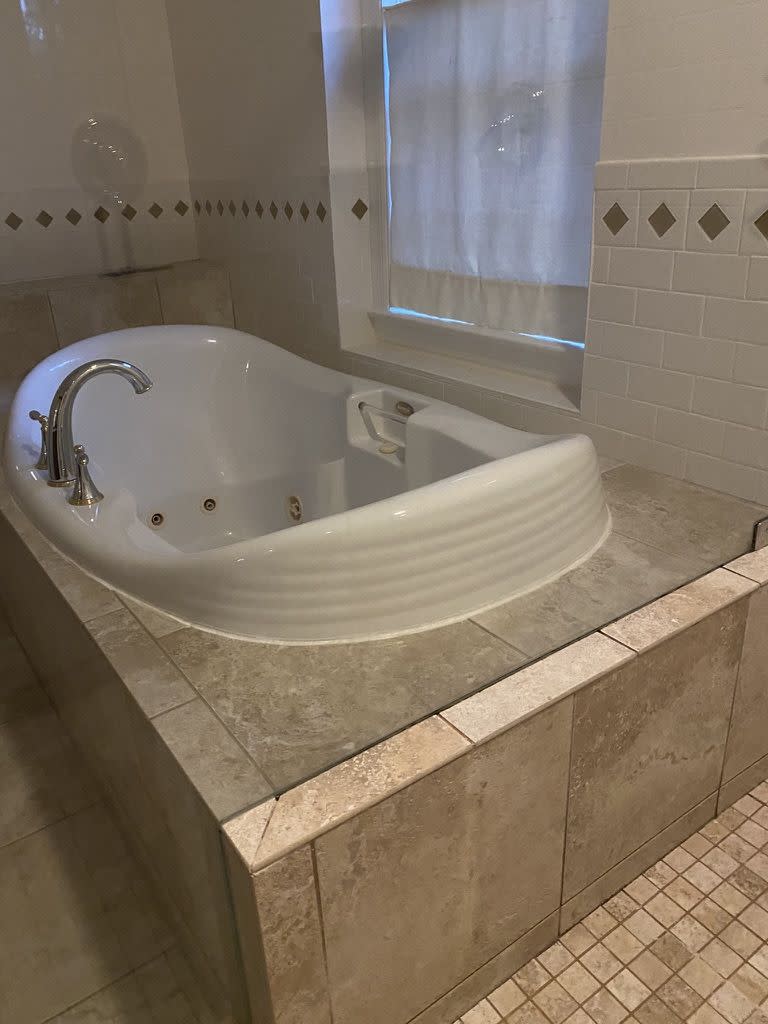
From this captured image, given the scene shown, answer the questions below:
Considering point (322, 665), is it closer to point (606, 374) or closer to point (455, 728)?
point (455, 728)

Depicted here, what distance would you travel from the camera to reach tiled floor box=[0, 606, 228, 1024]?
1.23m

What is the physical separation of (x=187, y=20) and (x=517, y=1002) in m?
3.17

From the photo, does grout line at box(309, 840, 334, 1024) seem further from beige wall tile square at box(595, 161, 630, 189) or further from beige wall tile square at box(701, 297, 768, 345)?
beige wall tile square at box(595, 161, 630, 189)

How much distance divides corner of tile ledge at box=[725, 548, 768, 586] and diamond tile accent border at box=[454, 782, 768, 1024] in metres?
0.46

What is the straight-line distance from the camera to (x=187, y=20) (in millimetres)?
2951

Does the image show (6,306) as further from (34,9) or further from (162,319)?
(34,9)

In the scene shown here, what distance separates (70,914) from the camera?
139 centimetres

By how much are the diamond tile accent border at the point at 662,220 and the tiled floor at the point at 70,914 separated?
1.58 m

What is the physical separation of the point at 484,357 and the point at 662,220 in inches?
28.7

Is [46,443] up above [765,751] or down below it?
above

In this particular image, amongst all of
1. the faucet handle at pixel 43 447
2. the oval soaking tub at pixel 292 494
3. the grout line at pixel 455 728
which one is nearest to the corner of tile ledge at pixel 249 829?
the grout line at pixel 455 728

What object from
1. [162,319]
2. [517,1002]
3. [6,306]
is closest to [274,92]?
[162,319]

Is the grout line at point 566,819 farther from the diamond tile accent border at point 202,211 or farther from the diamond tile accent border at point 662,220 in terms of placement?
the diamond tile accent border at point 202,211

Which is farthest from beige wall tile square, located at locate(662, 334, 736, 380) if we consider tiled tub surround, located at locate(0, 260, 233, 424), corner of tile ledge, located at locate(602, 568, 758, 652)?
tiled tub surround, located at locate(0, 260, 233, 424)
